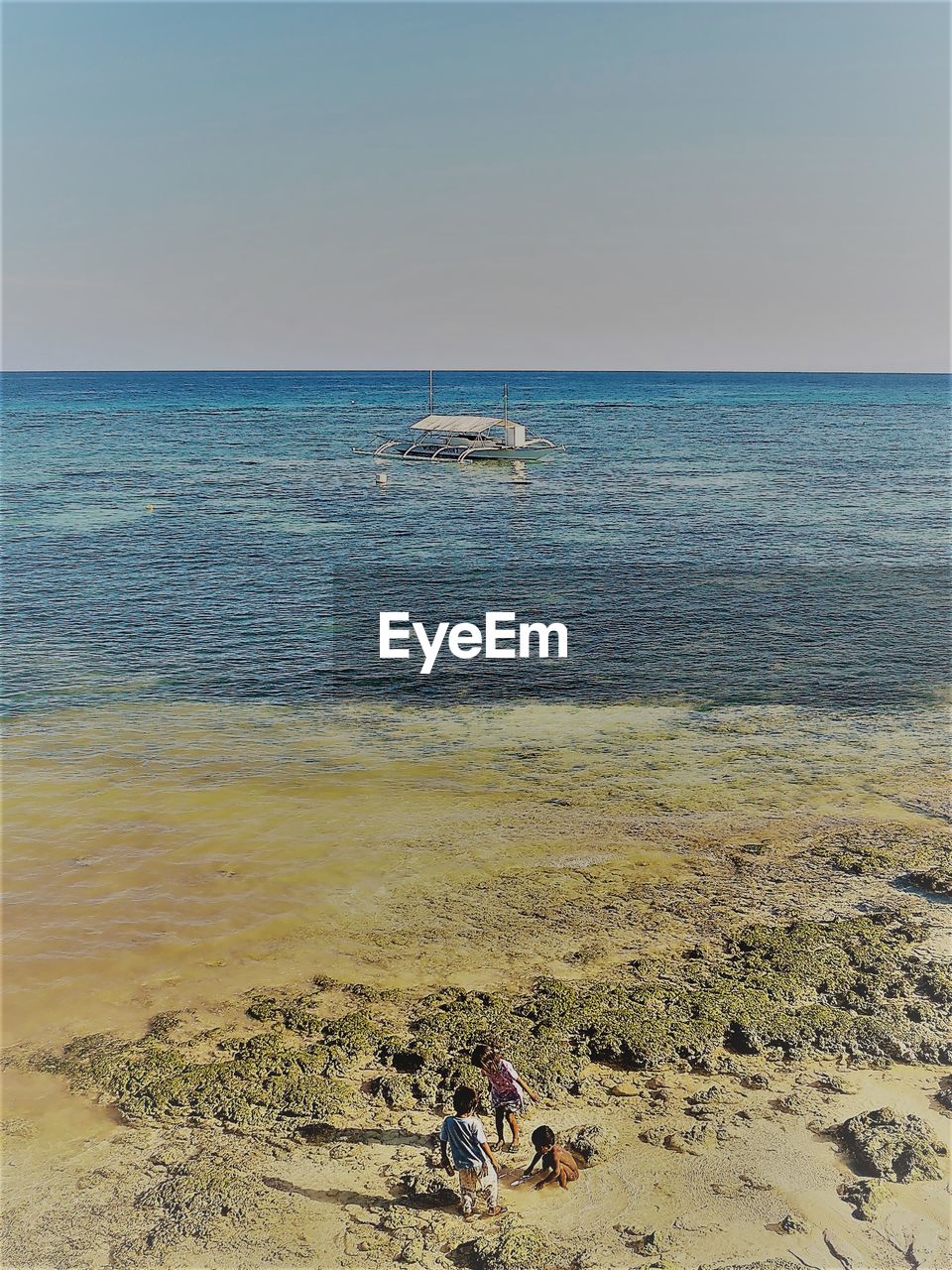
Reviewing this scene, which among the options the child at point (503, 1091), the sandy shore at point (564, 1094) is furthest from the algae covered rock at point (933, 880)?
the child at point (503, 1091)

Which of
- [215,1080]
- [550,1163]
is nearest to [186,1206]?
[215,1080]

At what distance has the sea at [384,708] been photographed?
1731 cm

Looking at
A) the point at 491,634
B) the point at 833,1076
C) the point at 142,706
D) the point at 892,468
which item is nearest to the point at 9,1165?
the point at 833,1076

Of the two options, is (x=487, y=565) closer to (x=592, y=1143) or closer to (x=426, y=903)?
(x=426, y=903)

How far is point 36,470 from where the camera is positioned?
79.4 metres

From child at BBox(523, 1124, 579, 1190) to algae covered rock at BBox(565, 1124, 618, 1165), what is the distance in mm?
309

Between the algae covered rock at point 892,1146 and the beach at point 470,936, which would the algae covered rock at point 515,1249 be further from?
the algae covered rock at point 892,1146

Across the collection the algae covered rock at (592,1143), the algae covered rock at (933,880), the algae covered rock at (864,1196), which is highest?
the algae covered rock at (933,880)

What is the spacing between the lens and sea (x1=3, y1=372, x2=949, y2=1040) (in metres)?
17.3

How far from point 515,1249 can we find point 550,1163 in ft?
3.53

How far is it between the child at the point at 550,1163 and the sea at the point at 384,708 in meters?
4.20

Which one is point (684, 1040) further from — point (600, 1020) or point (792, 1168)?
point (792, 1168)

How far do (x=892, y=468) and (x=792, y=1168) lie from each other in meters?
79.5

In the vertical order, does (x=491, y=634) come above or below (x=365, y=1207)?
above
